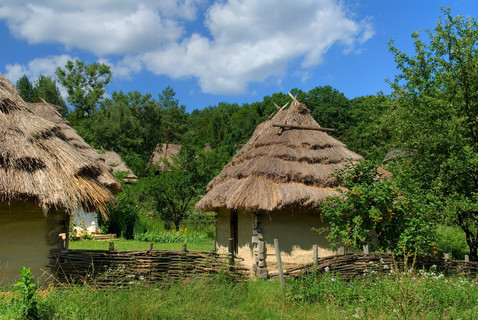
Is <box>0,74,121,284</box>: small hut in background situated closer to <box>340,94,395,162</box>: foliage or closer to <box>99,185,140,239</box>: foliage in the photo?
<box>340,94,395,162</box>: foliage

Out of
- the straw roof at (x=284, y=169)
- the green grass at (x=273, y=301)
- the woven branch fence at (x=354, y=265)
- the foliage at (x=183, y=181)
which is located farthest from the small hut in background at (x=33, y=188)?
the foliage at (x=183, y=181)

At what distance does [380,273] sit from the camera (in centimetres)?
745

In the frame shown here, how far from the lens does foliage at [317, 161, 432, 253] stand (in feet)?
26.5

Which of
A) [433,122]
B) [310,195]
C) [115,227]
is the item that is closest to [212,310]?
[310,195]

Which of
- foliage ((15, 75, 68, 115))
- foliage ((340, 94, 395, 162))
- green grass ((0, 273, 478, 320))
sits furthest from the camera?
foliage ((15, 75, 68, 115))

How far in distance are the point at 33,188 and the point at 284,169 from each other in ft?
20.9

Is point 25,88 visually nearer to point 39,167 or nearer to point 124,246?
point 124,246

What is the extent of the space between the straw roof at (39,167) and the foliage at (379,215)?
517 centimetres

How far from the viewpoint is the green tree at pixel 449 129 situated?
8945mm

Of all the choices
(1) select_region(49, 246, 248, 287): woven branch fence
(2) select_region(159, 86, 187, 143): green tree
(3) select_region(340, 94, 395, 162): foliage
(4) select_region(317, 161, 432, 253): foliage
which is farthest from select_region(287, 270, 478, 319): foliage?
(2) select_region(159, 86, 187, 143): green tree

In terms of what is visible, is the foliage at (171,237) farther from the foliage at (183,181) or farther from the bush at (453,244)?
the bush at (453,244)

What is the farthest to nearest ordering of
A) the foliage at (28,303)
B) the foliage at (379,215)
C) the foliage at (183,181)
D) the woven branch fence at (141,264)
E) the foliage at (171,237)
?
the foliage at (183,181)
the foliage at (171,237)
the foliage at (379,215)
the woven branch fence at (141,264)
the foliage at (28,303)

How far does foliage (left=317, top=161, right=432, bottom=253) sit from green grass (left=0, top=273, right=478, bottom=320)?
3.94ft

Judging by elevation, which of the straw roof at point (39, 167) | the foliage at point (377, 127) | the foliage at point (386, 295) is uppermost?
the foliage at point (377, 127)
